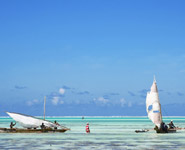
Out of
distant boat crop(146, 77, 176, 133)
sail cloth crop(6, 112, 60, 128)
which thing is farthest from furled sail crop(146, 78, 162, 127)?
sail cloth crop(6, 112, 60, 128)

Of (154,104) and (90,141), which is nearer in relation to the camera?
(90,141)

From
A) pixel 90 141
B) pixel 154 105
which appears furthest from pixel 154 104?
pixel 90 141

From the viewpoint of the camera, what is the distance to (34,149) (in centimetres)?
3541

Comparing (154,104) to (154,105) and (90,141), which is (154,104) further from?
(90,141)

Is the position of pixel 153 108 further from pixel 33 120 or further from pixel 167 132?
pixel 33 120

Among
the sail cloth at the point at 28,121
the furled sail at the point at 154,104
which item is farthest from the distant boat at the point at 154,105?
the sail cloth at the point at 28,121

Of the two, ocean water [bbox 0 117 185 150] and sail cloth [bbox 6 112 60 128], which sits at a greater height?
sail cloth [bbox 6 112 60 128]

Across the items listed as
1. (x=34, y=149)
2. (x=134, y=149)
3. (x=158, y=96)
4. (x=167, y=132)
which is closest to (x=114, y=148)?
(x=134, y=149)

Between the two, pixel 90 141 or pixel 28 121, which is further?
pixel 28 121

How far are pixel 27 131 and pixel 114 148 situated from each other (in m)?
26.7

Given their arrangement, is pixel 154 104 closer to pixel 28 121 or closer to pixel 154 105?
pixel 154 105

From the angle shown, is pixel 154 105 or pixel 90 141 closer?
pixel 90 141

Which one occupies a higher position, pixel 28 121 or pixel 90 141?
pixel 28 121

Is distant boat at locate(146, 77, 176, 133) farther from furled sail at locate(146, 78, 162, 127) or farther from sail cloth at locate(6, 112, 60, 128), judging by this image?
sail cloth at locate(6, 112, 60, 128)
